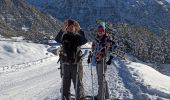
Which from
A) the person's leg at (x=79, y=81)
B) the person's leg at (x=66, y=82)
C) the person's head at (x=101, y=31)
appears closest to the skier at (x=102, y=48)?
the person's head at (x=101, y=31)

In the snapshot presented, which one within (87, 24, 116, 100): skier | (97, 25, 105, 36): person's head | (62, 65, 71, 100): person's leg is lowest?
(62, 65, 71, 100): person's leg

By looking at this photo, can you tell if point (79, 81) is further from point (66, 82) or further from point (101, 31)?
point (101, 31)

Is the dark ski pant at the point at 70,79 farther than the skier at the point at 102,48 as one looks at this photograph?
No

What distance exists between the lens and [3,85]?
2003 centimetres

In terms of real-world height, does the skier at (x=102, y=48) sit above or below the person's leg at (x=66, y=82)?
above

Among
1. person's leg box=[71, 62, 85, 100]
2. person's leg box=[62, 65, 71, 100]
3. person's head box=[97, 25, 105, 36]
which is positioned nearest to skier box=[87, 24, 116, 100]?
person's head box=[97, 25, 105, 36]

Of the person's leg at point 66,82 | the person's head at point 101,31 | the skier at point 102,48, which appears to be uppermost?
the person's head at point 101,31

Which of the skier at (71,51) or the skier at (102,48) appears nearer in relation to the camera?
the skier at (71,51)

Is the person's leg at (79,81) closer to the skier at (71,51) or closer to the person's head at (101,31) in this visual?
the skier at (71,51)

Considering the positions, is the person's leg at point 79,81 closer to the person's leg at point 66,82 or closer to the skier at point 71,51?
the skier at point 71,51

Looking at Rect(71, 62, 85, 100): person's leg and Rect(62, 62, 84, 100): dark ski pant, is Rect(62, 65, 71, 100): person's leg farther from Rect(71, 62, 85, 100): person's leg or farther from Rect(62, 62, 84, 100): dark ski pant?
Rect(71, 62, 85, 100): person's leg

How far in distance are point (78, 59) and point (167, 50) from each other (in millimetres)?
107124

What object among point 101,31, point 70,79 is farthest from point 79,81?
point 101,31

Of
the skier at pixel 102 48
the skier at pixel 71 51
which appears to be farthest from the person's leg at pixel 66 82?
the skier at pixel 102 48
